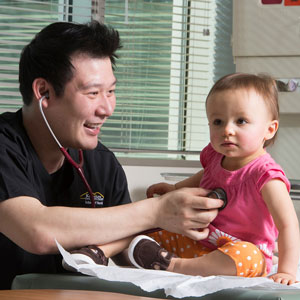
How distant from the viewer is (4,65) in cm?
302

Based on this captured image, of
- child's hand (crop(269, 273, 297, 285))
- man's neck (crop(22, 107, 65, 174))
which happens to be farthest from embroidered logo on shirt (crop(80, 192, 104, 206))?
child's hand (crop(269, 273, 297, 285))

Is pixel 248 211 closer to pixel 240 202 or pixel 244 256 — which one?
pixel 240 202

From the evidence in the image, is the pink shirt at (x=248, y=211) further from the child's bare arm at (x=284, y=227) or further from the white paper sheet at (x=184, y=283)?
the white paper sheet at (x=184, y=283)

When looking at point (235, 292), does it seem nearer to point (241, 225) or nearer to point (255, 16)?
point (241, 225)

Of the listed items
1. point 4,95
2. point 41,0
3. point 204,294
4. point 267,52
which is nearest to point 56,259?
point 204,294

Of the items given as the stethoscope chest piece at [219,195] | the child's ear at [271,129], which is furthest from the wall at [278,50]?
the stethoscope chest piece at [219,195]

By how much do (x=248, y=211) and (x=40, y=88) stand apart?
26.4 inches

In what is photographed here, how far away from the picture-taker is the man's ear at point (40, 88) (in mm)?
1673

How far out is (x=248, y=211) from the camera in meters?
1.48

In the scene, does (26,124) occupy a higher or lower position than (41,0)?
lower

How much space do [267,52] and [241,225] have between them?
0.83 m

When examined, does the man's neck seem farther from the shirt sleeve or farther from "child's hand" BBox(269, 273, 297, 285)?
"child's hand" BBox(269, 273, 297, 285)

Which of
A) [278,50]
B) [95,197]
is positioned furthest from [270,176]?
[278,50]

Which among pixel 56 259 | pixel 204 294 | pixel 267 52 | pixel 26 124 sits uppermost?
pixel 267 52
